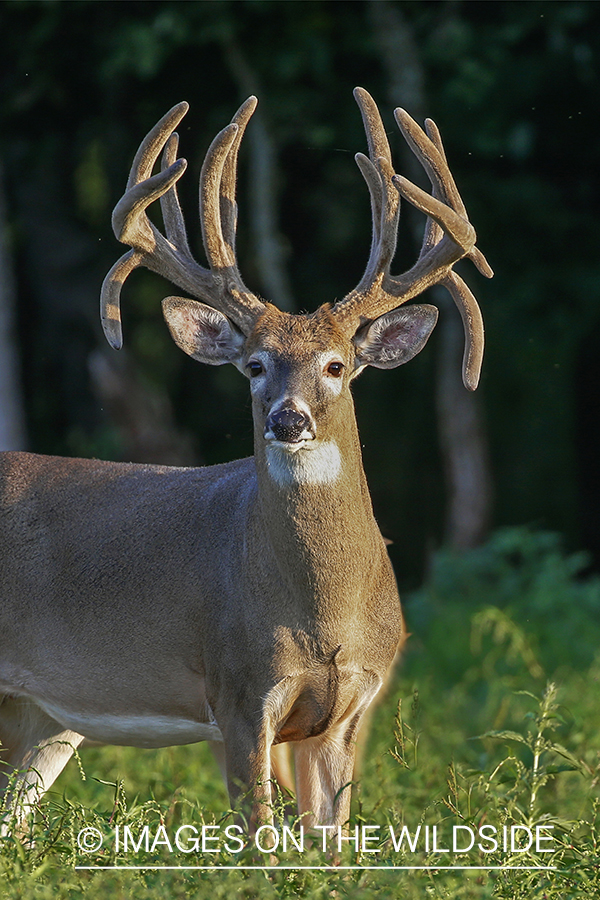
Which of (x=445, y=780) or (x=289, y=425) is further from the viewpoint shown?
(x=445, y=780)

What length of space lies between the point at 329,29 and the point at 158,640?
7647mm

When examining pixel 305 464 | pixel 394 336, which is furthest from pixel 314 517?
pixel 394 336

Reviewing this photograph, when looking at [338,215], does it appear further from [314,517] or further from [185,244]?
[314,517]

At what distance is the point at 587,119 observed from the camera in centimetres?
1033

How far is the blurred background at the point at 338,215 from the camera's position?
1055 cm

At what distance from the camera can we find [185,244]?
16.3 feet

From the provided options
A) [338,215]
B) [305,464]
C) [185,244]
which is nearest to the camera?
[305,464]

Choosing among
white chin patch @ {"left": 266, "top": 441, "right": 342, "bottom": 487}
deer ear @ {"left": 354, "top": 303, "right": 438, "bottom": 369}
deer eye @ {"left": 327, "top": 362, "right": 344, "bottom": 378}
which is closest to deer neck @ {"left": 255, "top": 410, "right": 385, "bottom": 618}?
A: white chin patch @ {"left": 266, "top": 441, "right": 342, "bottom": 487}

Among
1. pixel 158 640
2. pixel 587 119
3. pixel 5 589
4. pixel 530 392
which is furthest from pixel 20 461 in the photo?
pixel 530 392

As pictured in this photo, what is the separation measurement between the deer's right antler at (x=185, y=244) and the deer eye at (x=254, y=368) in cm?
25

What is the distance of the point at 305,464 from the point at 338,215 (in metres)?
9.35

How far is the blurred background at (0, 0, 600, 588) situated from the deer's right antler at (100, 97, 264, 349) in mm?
5992

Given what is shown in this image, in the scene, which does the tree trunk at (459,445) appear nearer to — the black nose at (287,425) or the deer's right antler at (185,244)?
the deer's right antler at (185,244)

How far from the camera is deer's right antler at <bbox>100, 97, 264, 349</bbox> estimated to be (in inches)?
187
